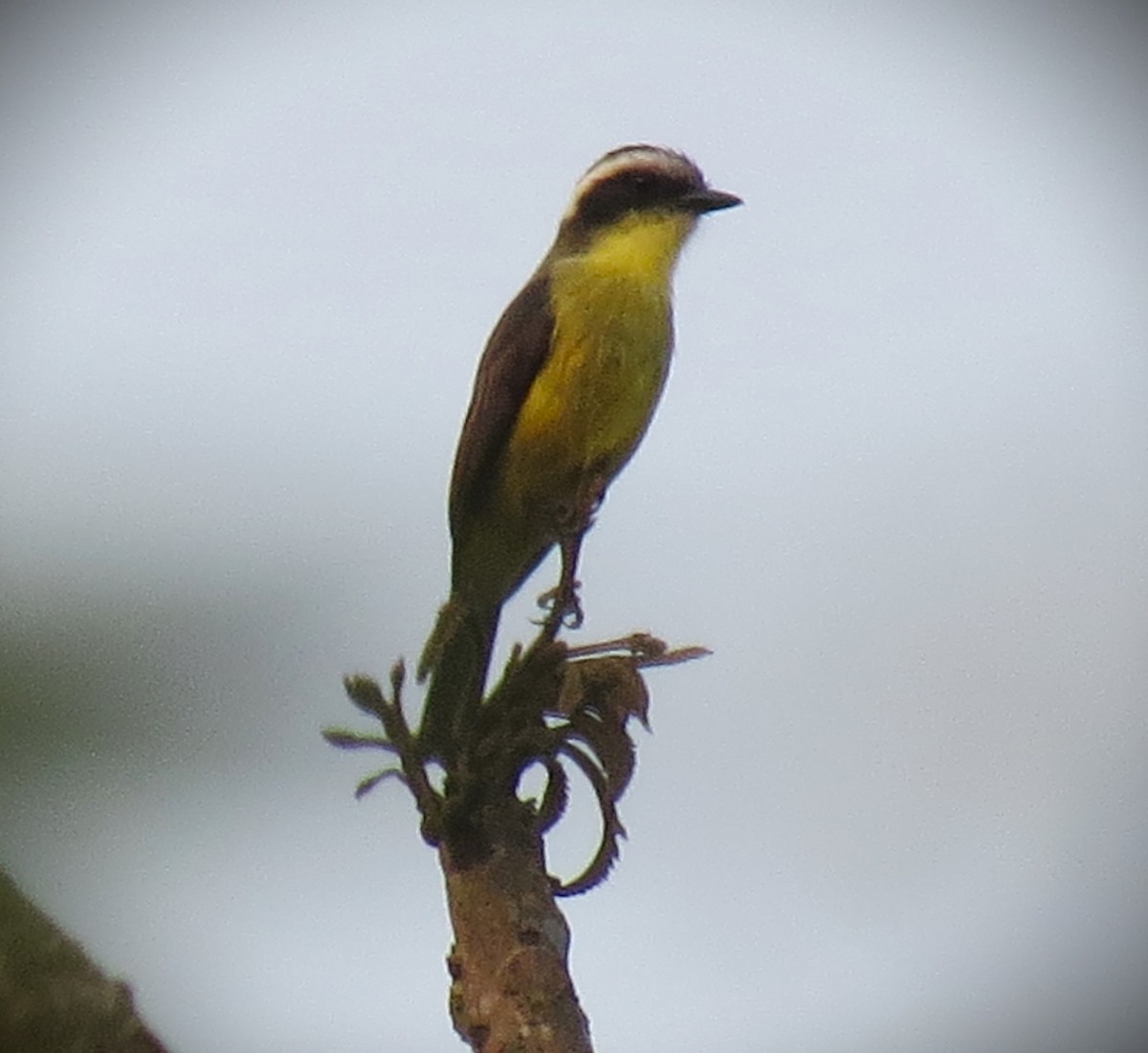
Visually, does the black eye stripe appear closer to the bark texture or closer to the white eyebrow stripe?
the white eyebrow stripe

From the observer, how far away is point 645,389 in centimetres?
432

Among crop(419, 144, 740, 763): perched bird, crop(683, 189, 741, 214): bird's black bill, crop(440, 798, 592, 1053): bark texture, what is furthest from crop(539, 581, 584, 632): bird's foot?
crop(683, 189, 741, 214): bird's black bill

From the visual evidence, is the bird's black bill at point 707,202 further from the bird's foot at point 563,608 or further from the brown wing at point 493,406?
the bird's foot at point 563,608

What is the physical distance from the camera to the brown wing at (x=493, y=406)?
4.30m

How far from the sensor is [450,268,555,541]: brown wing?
4301 mm

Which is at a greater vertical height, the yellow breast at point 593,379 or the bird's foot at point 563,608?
Answer: the yellow breast at point 593,379

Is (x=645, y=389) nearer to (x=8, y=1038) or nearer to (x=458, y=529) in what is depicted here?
(x=458, y=529)

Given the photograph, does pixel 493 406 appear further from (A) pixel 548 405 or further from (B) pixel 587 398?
(B) pixel 587 398

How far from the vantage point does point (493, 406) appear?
4.31 meters

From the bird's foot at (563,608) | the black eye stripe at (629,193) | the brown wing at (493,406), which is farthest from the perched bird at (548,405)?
the bird's foot at (563,608)

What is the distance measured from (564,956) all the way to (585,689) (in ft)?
1.26

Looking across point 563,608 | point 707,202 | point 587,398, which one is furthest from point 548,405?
point 563,608

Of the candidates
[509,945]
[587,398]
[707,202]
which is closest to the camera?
[509,945]

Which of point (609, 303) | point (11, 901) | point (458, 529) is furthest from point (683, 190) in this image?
point (11, 901)
